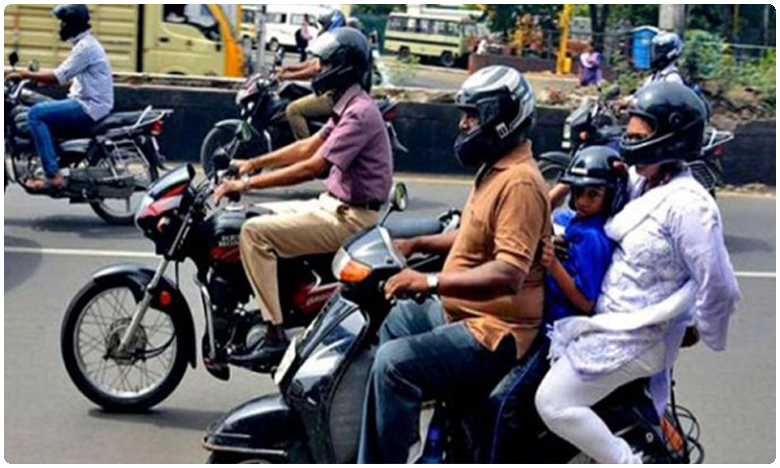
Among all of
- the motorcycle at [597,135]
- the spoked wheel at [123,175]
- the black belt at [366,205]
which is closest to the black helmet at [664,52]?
the motorcycle at [597,135]

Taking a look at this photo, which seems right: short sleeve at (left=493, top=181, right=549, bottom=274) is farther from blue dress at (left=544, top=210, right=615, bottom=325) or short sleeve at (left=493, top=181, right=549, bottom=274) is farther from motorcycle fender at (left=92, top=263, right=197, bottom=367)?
motorcycle fender at (left=92, top=263, right=197, bottom=367)

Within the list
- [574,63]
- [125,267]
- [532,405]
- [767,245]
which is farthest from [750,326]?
[574,63]

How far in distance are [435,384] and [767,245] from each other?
293 inches

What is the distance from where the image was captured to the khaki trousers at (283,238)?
6160 millimetres

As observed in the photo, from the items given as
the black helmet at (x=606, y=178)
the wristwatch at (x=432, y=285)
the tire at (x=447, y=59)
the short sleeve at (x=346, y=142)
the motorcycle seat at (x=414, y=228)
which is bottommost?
the tire at (x=447, y=59)

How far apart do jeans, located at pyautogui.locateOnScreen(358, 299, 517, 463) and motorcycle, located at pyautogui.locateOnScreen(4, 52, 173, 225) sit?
6.56 m

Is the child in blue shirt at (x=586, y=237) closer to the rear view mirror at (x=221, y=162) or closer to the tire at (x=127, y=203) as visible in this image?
the rear view mirror at (x=221, y=162)

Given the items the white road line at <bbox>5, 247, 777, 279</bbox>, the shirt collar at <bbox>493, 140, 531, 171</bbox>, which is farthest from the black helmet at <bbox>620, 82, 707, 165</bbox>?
the white road line at <bbox>5, 247, 777, 279</bbox>

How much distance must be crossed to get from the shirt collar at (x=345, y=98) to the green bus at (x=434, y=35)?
1341 inches

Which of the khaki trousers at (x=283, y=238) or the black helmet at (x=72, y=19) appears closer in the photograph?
the khaki trousers at (x=283, y=238)

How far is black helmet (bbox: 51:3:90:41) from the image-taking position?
10.5 m

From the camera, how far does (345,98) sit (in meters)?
6.29

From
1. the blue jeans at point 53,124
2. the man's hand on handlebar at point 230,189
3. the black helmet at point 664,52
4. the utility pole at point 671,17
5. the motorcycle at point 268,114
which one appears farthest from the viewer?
the utility pole at point 671,17

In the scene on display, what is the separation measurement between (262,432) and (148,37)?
61.3 feet
